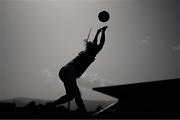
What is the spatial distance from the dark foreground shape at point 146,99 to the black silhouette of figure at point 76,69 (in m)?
0.96

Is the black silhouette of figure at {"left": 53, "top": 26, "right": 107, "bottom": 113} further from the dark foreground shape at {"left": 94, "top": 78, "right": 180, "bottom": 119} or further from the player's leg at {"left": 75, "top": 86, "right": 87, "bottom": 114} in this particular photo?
the dark foreground shape at {"left": 94, "top": 78, "right": 180, "bottom": 119}

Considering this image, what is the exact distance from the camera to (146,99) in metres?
6.60

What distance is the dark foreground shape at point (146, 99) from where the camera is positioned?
6012 millimetres

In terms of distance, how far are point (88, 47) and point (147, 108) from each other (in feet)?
8.45

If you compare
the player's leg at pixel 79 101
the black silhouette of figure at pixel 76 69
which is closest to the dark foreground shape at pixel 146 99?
the player's leg at pixel 79 101

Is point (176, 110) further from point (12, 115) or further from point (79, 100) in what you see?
point (12, 115)

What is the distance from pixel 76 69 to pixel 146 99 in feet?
7.74

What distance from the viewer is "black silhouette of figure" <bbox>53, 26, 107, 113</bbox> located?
7.71 m

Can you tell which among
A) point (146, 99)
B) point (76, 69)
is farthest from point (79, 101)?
point (146, 99)

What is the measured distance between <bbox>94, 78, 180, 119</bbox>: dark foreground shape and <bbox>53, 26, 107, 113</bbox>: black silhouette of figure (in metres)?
0.96

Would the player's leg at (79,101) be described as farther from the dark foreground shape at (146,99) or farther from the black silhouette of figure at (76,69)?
the dark foreground shape at (146,99)

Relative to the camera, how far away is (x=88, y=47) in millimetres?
7973

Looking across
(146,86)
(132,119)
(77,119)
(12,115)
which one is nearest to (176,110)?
(146,86)

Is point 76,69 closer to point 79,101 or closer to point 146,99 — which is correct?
point 79,101
